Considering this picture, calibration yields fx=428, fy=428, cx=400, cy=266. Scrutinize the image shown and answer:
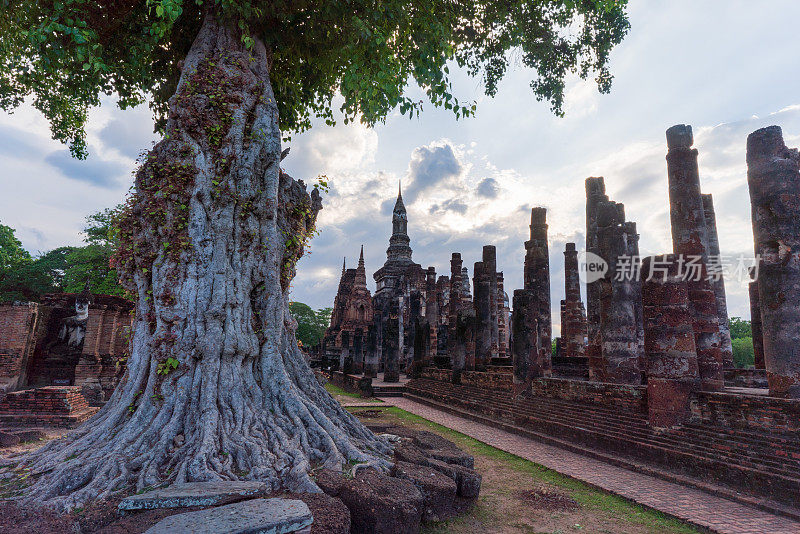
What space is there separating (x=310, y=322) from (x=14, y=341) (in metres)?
46.3

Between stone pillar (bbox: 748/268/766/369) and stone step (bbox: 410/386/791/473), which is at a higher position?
stone pillar (bbox: 748/268/766/369)

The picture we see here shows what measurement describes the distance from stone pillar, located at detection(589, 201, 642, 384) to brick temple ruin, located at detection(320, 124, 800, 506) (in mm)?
33

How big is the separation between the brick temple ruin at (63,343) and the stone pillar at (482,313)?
1297cm

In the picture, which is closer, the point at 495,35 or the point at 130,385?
the point at 130,385

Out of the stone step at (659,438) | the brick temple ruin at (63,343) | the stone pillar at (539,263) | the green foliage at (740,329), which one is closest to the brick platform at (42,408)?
the brick temple ruin at (63,343)

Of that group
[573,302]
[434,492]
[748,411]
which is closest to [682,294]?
[748,411]

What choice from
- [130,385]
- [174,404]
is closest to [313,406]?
[174,404]

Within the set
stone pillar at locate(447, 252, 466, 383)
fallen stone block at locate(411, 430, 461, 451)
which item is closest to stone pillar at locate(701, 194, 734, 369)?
stone pillar at locate(447, 252, 466, 383)

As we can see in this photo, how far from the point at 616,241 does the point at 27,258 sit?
3747 cm

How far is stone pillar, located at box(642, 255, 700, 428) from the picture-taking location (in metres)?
7.41

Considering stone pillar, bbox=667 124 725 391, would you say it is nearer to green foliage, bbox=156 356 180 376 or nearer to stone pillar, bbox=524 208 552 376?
stone pillar, bbox=524 208 552 376

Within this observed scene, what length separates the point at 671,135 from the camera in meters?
11.7

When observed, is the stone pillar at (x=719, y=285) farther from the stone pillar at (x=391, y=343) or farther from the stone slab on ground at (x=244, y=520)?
the stone slab on ground at (x=244, y=520)

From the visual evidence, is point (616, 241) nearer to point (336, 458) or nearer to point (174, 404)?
point (336, 458)
